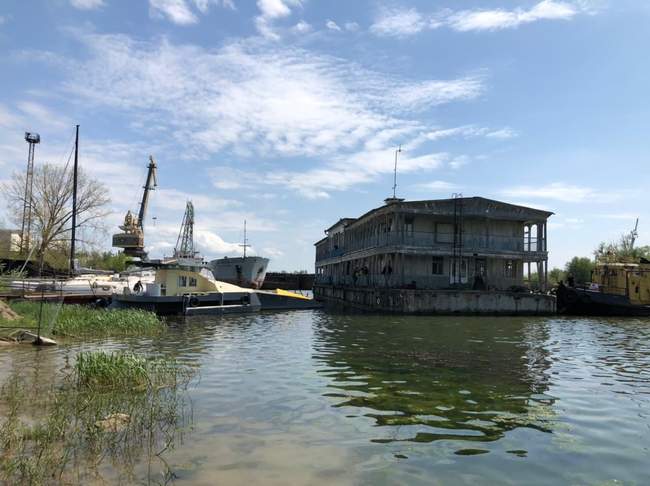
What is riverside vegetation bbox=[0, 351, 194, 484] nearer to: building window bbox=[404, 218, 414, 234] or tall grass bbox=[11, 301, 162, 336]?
tall grass bbox=[11, 301, 162, 336]

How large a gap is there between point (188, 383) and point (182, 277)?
68.3 ft

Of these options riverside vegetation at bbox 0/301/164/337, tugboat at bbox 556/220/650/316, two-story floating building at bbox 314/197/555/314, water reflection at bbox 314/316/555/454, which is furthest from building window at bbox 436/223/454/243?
riverside vegetation at bbox 0/301/164/337

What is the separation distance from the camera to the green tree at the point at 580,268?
77.1 m

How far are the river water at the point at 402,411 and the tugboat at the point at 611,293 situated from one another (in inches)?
688

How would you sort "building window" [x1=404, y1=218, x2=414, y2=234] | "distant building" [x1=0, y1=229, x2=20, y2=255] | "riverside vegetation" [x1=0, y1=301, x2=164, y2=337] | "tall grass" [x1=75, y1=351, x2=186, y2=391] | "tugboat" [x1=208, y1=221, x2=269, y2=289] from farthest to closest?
"tugboat" [x1=208, y1=221, x2=269, y2=289]
"distant building" [x1=0, y1=229, x2=20, y2=255]
"building window" [x1=404, y1=218, x2=414, y2=234]
"riverside vegetation" [x1=0, y1=301, x2=164, y2=337]
"tall grass" [x1=75, y1=351, x2=186, y2=391]

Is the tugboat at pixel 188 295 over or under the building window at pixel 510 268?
under

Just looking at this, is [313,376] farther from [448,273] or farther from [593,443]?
[448,273]

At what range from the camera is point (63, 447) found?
6461mm

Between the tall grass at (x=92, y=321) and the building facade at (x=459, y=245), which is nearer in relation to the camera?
the tall grass at (x=92, y=321)

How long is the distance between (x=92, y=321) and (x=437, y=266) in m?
25.1

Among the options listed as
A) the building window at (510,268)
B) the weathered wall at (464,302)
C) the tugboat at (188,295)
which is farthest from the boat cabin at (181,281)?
the building window at (510,268)

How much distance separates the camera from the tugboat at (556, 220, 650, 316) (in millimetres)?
34375

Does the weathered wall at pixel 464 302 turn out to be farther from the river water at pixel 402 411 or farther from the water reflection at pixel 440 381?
the river water at pixel 402 411

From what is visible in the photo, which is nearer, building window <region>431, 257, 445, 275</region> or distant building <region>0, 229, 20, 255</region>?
building window <region>431, 257, 445, 275</region>
